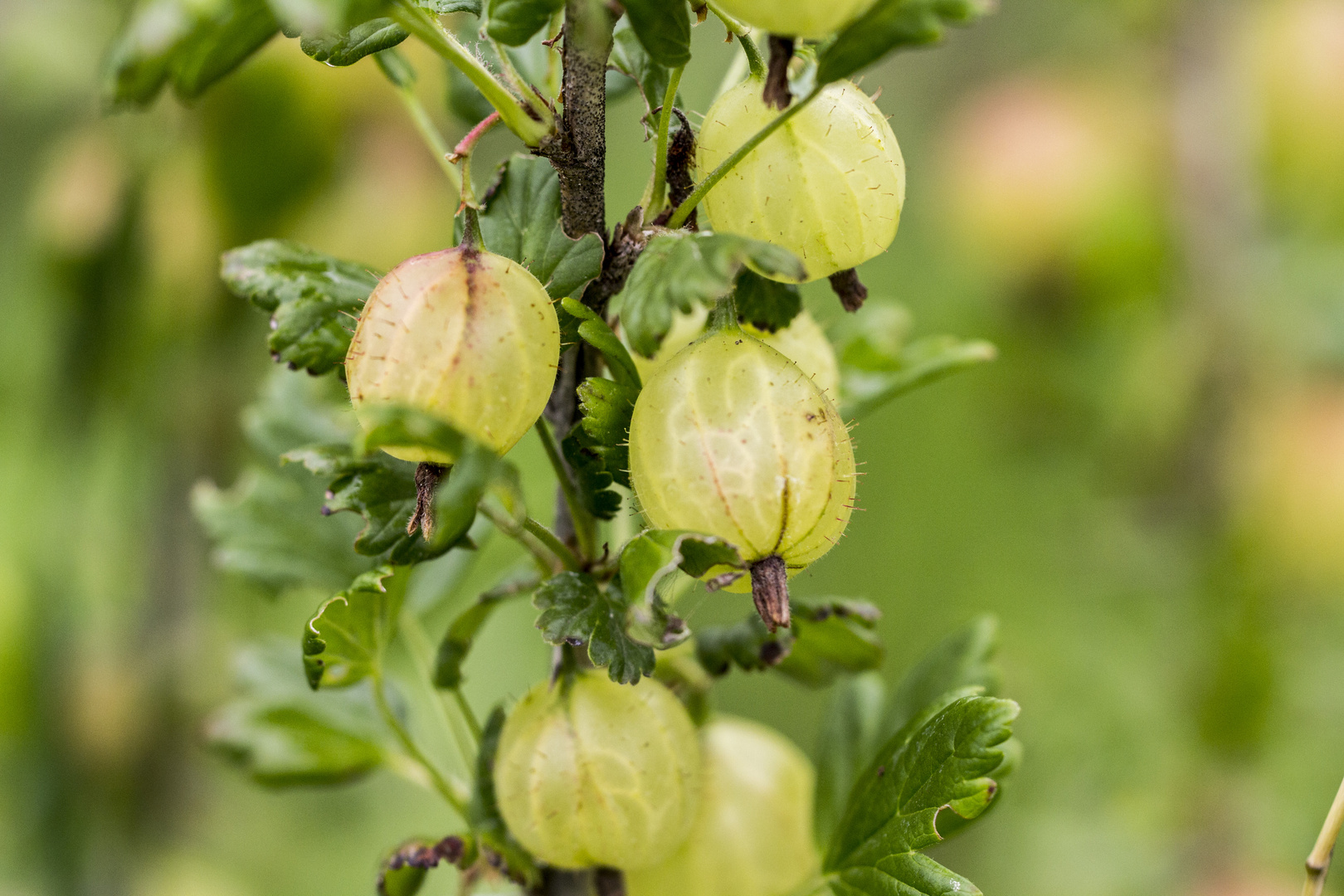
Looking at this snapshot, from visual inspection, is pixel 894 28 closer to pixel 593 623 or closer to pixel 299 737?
pixel 593 623

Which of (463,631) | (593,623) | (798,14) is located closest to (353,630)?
(463,631)

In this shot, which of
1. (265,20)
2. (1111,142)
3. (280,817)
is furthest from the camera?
(1111,142)

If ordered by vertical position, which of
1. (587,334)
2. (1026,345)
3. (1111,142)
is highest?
(587,334)

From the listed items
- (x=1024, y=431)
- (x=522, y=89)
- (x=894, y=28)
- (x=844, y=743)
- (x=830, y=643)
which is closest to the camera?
(x=894, y=28)

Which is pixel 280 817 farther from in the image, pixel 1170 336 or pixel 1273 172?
pixel 1273 172

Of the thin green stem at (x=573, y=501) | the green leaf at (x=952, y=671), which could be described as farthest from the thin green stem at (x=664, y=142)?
the green leaf at (x=952, y=671)

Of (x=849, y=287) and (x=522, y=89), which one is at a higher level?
(x=522, y=89)

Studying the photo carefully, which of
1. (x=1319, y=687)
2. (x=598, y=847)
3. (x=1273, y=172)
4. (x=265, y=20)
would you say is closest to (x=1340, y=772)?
(x=1319, y=687)
